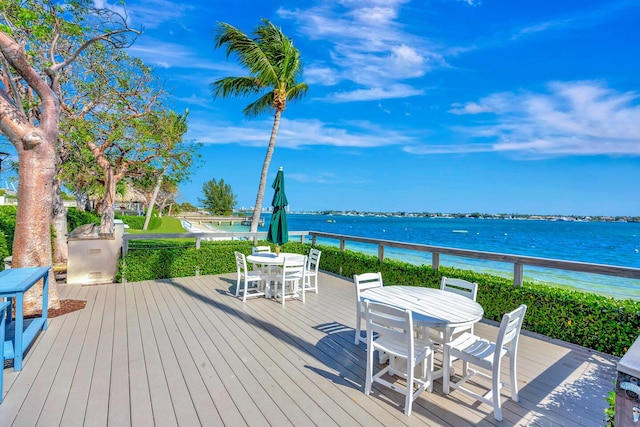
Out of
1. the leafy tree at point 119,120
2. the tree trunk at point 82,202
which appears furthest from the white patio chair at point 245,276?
the tree trunk at point 82,202

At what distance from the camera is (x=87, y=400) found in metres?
2.39

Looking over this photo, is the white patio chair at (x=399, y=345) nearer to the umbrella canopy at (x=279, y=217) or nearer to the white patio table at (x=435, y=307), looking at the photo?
the white patio table at (x=435, y=307)

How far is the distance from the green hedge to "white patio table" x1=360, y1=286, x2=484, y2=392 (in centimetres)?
149

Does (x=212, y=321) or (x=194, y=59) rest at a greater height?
(x=194, y=59)

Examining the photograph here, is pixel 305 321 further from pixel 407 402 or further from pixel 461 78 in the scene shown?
pixel 461 78

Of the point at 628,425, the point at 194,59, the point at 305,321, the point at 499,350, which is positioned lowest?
the point at 305,321

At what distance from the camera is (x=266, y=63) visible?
850cm

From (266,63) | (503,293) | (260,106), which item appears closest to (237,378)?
(503,293)

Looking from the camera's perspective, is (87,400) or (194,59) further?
(194,59)

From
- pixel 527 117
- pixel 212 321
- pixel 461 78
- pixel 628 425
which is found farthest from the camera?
pixel 527 117

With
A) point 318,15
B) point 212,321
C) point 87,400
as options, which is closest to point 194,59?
point 318,15

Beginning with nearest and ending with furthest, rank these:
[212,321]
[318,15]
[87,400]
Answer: [87,400], [212,321], [318,15]

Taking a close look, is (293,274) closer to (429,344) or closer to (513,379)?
(429,344)

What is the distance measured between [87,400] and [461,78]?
2064 cm
